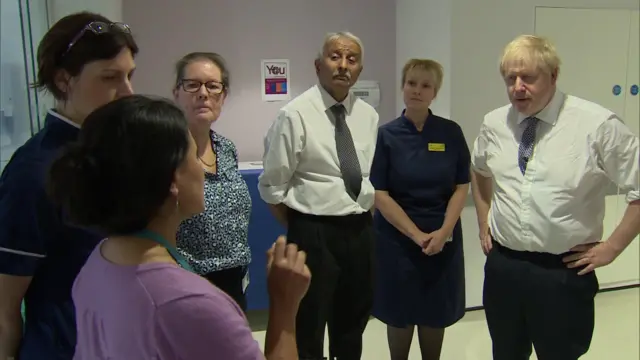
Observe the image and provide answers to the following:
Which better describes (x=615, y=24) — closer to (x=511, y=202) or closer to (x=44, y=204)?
(x=511, y=202)

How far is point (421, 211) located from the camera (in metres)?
2.47

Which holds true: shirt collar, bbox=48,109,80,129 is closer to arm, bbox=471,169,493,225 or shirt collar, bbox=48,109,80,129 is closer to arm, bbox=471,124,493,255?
arm, bbox=471,124,493,255

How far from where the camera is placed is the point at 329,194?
2.11 m

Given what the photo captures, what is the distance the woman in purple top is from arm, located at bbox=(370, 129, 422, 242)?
166cm

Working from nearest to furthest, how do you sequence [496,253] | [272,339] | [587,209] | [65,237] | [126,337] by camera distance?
[126,337]
[272,339]
[65,237]
[587,209]
[496,253]

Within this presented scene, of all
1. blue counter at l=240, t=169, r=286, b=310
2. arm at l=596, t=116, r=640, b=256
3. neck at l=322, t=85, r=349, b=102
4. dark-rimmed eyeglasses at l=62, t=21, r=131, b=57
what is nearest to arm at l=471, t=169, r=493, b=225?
arm at l=596, t=116, r=640, b=256

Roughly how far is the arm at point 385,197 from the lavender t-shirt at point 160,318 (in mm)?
1674

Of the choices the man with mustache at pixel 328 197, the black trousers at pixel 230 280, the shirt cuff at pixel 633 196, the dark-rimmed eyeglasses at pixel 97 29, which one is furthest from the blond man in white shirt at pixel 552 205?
the dark-rimmed eyeglasses at pixel 97 29

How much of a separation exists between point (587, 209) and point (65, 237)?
163 centimetres

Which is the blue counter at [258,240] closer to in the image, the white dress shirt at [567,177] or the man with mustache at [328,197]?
the man with mustache at [328,197]

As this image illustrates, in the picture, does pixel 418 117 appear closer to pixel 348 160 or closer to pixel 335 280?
pixel 348 160

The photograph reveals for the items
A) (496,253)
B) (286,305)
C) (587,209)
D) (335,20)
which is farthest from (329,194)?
(335,20)

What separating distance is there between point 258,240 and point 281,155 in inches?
56.1

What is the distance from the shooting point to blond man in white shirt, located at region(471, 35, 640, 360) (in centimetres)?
183
